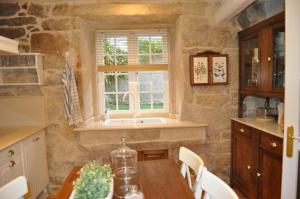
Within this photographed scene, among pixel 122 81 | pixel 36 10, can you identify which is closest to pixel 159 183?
pixel 122 81

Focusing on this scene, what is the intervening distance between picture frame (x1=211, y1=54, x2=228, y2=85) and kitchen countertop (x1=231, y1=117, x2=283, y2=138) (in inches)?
20.4

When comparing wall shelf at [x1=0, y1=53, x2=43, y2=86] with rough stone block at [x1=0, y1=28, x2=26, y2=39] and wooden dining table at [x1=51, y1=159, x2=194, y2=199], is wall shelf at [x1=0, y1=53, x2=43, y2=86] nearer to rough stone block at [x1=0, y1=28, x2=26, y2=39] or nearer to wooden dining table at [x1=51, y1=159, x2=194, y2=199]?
rough stone block at [x1=0, y1=28, x2=26, y2=39]

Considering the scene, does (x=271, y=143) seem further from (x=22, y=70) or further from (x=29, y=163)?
(x=22, y=70)

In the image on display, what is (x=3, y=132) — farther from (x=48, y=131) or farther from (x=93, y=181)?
(x=93, y=181)

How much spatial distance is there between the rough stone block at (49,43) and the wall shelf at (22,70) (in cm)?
11

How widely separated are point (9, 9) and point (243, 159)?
3.28 metres

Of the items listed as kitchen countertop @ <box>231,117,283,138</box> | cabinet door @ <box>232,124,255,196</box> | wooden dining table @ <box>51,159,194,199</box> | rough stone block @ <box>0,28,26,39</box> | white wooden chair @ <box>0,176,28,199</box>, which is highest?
rough stone block @ <box>0,28,26,39</box>

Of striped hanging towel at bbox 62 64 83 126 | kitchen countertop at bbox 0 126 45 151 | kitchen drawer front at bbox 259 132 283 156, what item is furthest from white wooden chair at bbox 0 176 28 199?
kitchen drawer front at bbox 259 132 283 156

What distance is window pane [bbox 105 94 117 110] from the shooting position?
320cm

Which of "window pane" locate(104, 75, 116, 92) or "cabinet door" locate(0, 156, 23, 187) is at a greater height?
"window pane" locate(104, 75, 116, 92)

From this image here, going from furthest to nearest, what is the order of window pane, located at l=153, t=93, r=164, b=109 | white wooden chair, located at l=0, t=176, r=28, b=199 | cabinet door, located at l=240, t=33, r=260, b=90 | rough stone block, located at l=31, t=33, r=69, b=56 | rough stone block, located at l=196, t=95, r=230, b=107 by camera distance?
1. window pane, located at l=153, t=93, r=164, b=109
2. rough stone block, located at l=196, t=95, r=230, b=107
3. rough stone block, located at l=31, t=33, r=69, b=56
4. cabinet door, located at l=240, t=33, r=260, b=90
5. white wooden chair, located at l=0, t=176, r=28, b=199

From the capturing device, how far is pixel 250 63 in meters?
2.48

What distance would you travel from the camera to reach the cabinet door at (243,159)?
7.48ft

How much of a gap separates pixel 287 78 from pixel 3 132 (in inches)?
110
